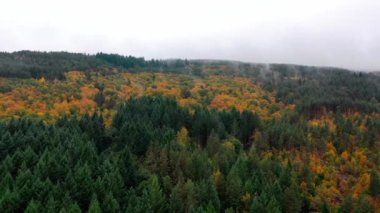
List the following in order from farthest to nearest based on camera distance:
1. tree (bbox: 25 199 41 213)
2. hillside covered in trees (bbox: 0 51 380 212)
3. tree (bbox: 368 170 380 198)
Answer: tree (bbox: 368 170 380 198) < hillside covered in trees (bbox: 0 51 380 212) < tree (bbox: 25 199 41 213)

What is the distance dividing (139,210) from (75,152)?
31.4 m

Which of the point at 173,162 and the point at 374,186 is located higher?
the point at 173,162

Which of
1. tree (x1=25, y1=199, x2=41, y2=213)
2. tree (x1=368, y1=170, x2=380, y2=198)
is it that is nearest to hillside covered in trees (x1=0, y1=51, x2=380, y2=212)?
tree (x1=368, y1=170, x2=380, y2=198)

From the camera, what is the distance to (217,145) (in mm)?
124062

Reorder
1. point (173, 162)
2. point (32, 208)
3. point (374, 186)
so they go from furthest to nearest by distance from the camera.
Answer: point (374, 186) < point (173, 162) < point (32, 208)

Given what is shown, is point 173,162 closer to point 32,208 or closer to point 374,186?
point 32,208

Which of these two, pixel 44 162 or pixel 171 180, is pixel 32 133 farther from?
pixel 171 180

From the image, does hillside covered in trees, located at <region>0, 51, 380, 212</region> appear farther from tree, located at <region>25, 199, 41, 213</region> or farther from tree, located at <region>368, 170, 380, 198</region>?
tree, located at <region>25, 199, 41, 213</region>

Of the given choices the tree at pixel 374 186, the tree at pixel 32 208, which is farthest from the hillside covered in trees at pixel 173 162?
the tree at pixel 32 208

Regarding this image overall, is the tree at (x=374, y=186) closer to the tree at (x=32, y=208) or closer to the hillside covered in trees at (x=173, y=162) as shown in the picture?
the hillside covered in trees at (x=173, y=162)

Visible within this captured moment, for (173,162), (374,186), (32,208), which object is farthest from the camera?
(374,186)

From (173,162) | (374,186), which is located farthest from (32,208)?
(374,186)

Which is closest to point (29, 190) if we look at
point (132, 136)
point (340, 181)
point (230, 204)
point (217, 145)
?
point (230, 204)

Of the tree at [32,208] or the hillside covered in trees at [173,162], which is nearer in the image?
the tree at [32,208]
